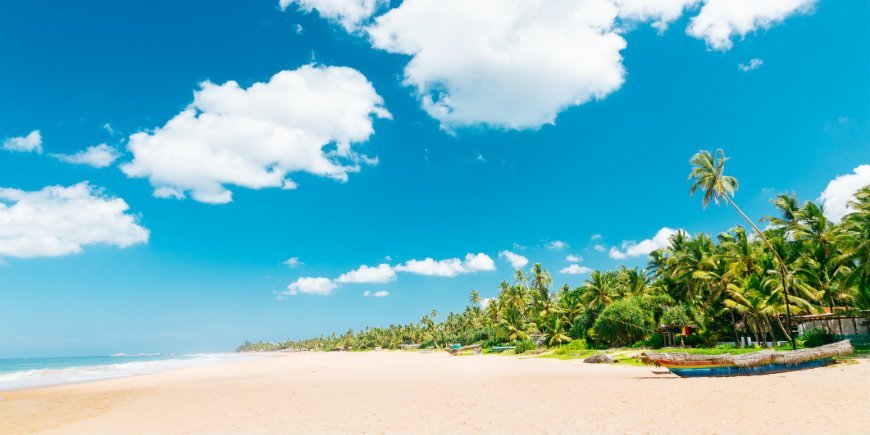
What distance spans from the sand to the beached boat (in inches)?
24.4

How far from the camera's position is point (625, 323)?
38.3m

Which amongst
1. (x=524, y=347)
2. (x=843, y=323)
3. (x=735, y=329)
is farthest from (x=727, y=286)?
(x=524, y=347)

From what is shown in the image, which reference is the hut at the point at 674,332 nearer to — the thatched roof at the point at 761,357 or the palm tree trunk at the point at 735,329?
the palm tree trunk at the point at 735,329

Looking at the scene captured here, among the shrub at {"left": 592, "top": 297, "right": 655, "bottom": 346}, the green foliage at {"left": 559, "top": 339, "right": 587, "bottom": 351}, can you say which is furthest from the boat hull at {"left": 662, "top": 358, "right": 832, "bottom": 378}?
the green foliage at {"left": 559, "top": 339, "right": 587, "bottom": 351}

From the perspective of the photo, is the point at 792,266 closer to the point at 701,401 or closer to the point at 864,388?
the point at 864,388

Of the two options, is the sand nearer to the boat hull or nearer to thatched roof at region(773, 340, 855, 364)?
thatched roof at region(773, 340, 855, 364)

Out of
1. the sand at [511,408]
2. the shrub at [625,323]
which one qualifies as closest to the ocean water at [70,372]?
the sand at [511,408]

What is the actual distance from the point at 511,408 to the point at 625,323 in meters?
29.6

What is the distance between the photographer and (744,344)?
30.9 m

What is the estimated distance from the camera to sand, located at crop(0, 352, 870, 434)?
9.84 meters

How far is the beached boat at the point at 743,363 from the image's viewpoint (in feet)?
56.9

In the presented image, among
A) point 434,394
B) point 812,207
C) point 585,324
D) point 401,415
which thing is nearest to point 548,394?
point 434,394

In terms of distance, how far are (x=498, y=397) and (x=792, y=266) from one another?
2865 centimetres

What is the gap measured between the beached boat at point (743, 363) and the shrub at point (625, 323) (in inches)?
786
